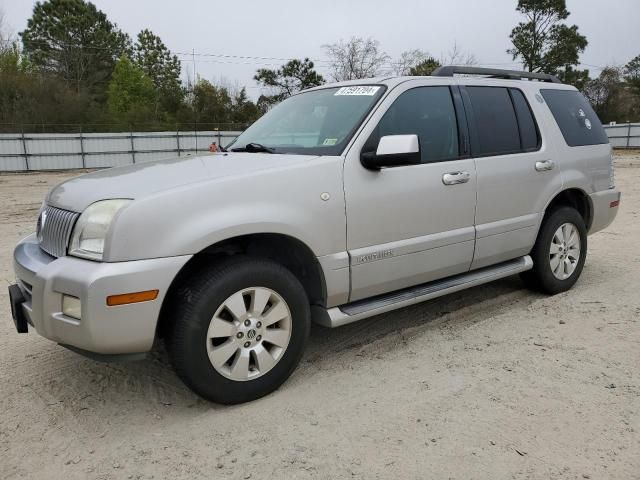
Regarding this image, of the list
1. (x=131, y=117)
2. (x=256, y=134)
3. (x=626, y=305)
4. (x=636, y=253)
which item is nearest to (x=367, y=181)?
(x=256, y=134)

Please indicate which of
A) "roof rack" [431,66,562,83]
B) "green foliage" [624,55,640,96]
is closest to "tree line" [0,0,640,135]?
"green foliage" [624,55,640,96]

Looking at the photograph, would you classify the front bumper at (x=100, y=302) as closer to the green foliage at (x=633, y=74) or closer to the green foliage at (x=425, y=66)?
the green foliage at (x=425, y=66)

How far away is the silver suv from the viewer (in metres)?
2.66

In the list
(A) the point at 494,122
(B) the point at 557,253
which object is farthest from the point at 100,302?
(B) the point at 557,253

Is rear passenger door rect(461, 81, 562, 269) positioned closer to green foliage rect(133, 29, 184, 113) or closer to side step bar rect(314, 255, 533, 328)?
side step bar rect(314, 255, 533, 328)

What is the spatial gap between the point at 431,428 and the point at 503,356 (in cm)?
107

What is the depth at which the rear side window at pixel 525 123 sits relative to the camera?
4.44 m

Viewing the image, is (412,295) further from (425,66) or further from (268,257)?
(425,66)

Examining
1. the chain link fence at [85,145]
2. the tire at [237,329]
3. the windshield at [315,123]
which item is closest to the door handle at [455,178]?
the windshield at [315,123]

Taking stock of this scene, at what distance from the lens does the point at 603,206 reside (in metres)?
5.15

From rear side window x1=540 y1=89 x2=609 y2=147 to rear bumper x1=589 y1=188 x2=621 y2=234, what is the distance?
490 millimetres

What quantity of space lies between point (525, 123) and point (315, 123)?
186cm

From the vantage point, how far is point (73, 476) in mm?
2475

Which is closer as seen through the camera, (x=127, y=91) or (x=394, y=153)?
(x=394, y=153)
